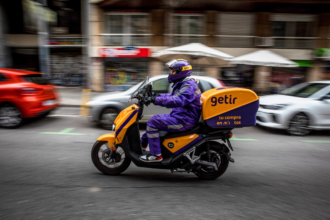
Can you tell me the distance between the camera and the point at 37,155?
456 centimetres

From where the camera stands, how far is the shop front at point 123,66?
14547mm

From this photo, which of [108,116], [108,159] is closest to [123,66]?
[108,116]

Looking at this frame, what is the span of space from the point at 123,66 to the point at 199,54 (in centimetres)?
664

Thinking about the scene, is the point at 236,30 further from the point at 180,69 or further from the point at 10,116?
the point at 180,69

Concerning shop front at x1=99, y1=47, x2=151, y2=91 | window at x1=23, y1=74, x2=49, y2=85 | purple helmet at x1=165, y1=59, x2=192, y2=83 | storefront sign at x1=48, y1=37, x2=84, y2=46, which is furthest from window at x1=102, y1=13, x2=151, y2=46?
purple helmet at x1=165, y1=59, x2=192, y2=83

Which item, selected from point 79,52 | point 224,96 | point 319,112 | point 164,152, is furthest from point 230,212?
point 79,52

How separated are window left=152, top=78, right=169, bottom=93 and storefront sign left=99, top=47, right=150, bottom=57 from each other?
851 centimetres

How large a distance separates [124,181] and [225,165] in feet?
4.83

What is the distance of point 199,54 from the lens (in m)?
9.85

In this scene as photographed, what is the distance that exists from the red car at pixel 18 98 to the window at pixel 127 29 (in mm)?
8904

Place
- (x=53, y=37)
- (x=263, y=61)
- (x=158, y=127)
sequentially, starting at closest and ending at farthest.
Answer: (x=158, y=127)
(x=263, y=61)
(x=53, y=37)

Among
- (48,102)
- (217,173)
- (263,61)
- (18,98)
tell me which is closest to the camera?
(217,173)

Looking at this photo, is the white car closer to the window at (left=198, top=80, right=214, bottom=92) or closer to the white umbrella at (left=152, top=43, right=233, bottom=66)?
the window at (left=198, top=80, right=214, bottom=92)

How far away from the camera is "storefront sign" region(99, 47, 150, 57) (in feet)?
47.6
